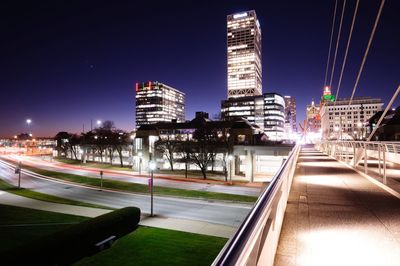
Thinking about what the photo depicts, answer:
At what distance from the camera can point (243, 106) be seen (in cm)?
19450

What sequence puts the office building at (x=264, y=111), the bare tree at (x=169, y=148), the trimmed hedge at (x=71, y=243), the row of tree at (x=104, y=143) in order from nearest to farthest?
1. the trimmed hedge at (x=71, y=243)
2. the bare tree at (x=169, y=148)
3. the row of tree at (x=104, y=143)
4. the office building at (x=264, y=111)

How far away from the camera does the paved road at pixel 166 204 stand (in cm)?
2883

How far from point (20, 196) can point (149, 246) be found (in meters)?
30.0

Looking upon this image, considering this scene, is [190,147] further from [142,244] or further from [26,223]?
[142,244]

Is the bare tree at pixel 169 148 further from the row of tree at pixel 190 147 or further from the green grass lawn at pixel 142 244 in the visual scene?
the green grass lawn at pixel 142 244

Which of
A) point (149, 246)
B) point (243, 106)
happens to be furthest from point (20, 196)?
point (243, 106)

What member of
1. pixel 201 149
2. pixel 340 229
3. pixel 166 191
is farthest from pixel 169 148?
pixel 340 229

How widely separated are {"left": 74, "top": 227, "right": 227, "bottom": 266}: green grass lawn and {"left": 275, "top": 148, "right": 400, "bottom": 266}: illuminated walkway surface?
13732 millimetres

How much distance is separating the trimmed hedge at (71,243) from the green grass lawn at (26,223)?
5.07 m

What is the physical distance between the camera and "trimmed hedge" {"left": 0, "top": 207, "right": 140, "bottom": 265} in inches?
661

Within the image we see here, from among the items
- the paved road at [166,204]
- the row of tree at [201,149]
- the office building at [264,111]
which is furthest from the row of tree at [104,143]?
the office building at [264,111]

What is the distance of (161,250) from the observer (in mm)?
20438


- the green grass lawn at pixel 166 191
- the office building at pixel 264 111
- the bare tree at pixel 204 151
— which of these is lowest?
the green grass lawn at pixel 166 191

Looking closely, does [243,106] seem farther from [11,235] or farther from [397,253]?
[397,253]
